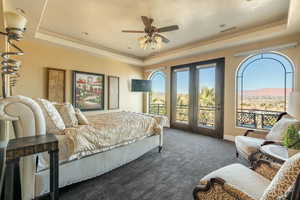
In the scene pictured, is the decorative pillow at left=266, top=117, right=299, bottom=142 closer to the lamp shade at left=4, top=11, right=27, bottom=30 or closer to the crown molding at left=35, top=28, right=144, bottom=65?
the lamp shade at left=4, top=11, right=27, bottom=30

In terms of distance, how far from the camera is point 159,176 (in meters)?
2.28

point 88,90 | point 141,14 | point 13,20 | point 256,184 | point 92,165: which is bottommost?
point 92,165

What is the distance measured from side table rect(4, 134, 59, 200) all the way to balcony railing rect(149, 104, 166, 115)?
5043 millimetres

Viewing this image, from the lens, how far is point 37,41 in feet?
12.6

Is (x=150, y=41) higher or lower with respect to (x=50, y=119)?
higher

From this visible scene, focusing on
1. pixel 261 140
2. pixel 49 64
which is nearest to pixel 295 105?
pixel 261 140

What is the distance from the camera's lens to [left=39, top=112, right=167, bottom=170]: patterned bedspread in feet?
5.82

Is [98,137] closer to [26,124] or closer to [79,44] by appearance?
[26,124]

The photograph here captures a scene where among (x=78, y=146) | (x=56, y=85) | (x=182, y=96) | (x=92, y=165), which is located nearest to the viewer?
(x=78, y=146)

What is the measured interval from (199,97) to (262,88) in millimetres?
1792

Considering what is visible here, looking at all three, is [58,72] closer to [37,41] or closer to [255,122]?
[37,41]

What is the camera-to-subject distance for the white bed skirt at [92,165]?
1647 mm

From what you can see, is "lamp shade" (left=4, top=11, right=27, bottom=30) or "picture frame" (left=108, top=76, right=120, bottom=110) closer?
"lamp shade" (left=4, top=11, right=27, bottom=30)

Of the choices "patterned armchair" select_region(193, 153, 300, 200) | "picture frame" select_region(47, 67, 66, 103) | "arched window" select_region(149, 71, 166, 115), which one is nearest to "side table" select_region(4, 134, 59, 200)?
"patterned armchair" select_region(193, 153, 300, 200)
